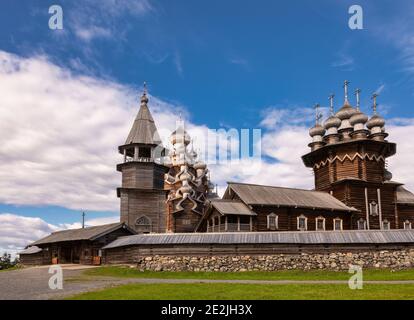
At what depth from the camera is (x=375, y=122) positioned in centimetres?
4488

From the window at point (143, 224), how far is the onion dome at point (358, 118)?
895 inches

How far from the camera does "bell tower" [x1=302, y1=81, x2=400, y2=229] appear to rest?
41.4 m

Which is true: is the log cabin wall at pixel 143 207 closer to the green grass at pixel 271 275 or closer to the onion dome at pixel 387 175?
the green grass at pixel 271 275

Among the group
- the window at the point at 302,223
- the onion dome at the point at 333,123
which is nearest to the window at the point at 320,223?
the window at the point at 302,223

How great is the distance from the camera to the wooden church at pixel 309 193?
3634cm

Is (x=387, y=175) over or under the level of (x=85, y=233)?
over

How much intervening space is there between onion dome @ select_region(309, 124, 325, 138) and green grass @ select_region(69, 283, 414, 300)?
3213cm

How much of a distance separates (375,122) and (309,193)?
35.8ft

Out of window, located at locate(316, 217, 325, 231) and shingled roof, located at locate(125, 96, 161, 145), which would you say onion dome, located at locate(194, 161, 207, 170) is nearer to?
shingled roof, located at locate(125, 96, 161, 145)

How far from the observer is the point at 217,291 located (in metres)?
14.9

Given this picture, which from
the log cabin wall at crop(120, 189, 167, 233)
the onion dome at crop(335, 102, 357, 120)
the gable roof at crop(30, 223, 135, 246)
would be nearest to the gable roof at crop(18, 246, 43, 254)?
the gable roof at crop(30, 223, 135, 246)

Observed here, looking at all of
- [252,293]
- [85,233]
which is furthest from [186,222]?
[252,293]

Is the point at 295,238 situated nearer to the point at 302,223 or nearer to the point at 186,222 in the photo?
the point at 302,223
